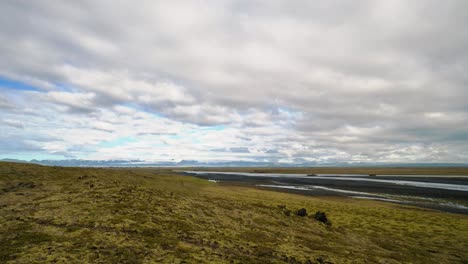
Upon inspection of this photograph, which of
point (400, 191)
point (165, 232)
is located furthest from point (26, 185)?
point (400, 191)

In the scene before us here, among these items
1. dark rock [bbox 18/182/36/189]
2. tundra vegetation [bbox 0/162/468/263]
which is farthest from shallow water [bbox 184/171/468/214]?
dark rock [bbox 18/182/36/189]

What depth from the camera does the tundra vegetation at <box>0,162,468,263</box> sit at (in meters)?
15.6

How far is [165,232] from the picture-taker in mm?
19719

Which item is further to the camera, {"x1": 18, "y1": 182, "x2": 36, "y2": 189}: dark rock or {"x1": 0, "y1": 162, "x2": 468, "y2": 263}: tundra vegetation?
{"x1": 18, "y1": 182, "x2": 36, "y2": 189}: dark rock

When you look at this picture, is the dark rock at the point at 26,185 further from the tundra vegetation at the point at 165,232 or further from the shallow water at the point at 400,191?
the shallow water at the point at 400,191

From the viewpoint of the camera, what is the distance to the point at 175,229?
20766mm

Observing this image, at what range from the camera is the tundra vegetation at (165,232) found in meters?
15.6

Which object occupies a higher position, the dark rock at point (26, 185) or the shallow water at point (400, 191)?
the dark rock at point (26, 185)

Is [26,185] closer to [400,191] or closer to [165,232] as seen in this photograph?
[165,232]

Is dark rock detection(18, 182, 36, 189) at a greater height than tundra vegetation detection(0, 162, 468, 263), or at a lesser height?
greater

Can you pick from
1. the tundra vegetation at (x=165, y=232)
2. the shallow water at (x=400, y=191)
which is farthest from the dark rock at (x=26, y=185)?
the shallow water at (x=400, y=191)

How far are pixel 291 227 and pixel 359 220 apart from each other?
15.4 metres

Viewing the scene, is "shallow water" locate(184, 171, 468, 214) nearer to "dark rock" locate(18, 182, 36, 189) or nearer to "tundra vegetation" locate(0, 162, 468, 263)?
"tundra vegetation" locate(0, 162, 468, 263)

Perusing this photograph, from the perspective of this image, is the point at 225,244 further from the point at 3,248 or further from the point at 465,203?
the point at 465,203
